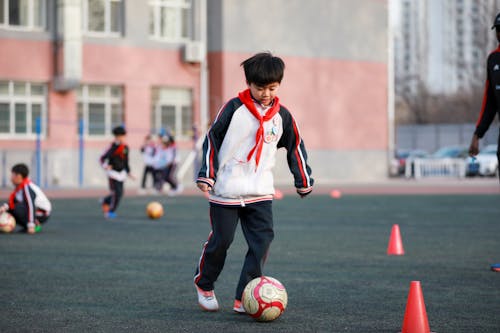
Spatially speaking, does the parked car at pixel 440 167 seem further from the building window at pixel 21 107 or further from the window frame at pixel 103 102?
the building window at pixel 21 107

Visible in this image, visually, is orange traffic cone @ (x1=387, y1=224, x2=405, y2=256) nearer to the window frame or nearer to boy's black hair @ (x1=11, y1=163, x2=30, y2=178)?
boy's black hair @ (x1=11, y1=163, x2=30, y2=178)

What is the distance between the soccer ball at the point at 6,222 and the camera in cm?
1333

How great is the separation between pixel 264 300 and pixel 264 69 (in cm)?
158

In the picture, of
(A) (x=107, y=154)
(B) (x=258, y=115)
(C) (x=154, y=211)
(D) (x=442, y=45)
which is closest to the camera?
(B) (x=258, y=115)

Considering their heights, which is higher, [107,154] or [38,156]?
[107,154]

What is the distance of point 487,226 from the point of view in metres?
15.2

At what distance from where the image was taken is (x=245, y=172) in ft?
22.2

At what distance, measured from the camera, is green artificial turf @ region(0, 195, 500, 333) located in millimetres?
6531

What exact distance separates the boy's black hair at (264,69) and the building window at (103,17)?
27203mm

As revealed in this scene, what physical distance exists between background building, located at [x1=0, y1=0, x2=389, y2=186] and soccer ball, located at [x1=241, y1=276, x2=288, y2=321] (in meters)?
22.8

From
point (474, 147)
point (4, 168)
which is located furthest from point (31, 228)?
point (4, 168)

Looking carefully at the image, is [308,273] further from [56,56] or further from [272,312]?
[56,56]

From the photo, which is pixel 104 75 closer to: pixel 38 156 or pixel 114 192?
pixel 38 156

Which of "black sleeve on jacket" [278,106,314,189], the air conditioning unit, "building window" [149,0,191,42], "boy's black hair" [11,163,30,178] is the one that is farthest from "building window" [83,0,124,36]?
"black sleeve on jacket" [278,106,314,189]
